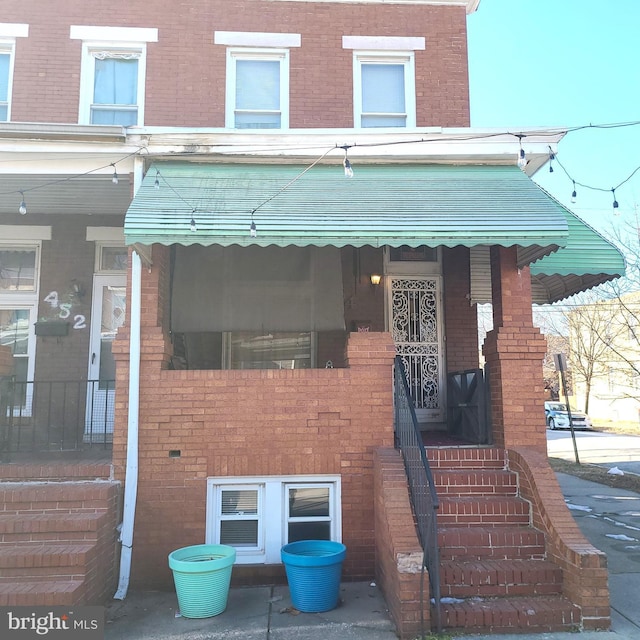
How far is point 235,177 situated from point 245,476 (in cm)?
344

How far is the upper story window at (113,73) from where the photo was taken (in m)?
8.24

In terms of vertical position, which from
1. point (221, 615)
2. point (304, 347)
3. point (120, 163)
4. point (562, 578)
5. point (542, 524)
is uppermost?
point (120, 163)

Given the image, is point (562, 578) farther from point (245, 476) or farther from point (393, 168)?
point (393, 168)

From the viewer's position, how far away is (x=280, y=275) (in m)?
7.25

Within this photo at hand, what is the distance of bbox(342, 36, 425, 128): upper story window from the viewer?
8469mm

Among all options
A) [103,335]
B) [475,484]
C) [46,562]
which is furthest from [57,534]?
[475,484]

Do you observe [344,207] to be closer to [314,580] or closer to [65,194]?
[314,580]

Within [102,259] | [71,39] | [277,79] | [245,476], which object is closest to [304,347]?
[245,476]

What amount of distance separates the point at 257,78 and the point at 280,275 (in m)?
3.30

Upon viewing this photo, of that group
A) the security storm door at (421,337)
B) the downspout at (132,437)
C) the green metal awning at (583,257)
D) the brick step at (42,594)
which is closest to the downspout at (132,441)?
the downspout at (132,437)

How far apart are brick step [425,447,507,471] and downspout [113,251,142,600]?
3193mm

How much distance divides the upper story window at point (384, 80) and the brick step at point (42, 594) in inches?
266

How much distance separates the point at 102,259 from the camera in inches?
344

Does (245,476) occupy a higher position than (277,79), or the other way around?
(277,79)
